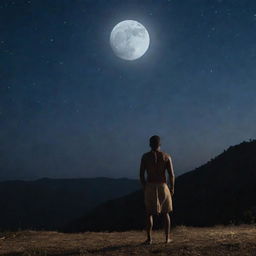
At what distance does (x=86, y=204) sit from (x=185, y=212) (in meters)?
85.6

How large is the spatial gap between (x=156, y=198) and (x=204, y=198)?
1201 inches

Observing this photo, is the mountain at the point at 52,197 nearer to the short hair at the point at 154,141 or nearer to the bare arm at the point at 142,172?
the bare arm at the point at 142,172

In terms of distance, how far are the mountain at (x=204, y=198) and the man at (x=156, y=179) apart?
21309mm

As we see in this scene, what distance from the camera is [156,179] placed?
8.17 meters

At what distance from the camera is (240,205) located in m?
29.4

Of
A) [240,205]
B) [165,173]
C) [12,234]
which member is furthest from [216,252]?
[240,205]

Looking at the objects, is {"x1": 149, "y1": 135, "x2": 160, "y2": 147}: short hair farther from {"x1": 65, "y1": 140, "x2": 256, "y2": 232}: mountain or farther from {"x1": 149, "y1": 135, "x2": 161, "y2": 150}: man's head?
{"x1": 65, "y1": 140, "x2": 256, "y2": 232}: mountain

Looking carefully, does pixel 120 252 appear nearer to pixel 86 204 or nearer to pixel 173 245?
pixel 173 245

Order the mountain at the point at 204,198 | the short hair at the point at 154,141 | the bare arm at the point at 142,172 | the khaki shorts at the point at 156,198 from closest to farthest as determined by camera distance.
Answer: the khaki shorts at the point at 156,198 → the short hair at the point at 154,141 → the bare arm at the point at 142,172 → the mountain at the point at 204,198

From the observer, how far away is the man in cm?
809

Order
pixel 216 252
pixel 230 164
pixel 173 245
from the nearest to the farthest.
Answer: pixel 216 252, pixel 173 245, pixel 230 164

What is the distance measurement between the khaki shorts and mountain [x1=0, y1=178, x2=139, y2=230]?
277 ft

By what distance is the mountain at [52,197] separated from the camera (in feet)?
325

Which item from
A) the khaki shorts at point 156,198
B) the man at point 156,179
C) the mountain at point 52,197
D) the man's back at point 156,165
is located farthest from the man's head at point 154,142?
the mountain at point 52,197
